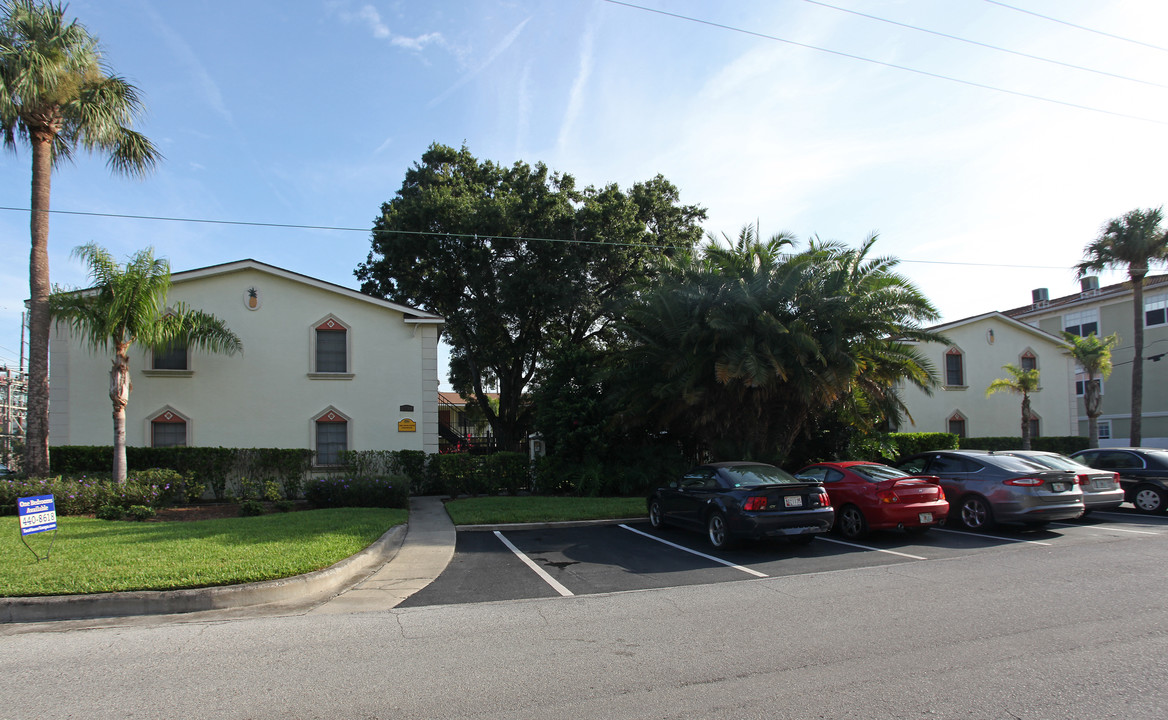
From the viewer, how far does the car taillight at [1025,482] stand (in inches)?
438

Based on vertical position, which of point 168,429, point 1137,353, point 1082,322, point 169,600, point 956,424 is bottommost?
point 169,600

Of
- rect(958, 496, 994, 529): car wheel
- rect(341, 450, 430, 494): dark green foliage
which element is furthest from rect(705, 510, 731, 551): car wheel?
rect(341, 450, 430, 494): dark green foliage

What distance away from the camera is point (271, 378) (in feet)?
62.6

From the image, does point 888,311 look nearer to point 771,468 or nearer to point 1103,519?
point 1103,519

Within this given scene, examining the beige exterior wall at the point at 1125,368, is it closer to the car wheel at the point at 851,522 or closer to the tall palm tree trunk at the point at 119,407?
the car wheel at the point at 851,522

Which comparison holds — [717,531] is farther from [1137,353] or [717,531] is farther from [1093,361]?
[1137,353]

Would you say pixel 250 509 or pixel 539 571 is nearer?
pixel 539 571

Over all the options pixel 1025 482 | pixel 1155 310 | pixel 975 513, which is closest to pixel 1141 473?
pixel 1025 482

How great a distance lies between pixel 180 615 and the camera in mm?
6883

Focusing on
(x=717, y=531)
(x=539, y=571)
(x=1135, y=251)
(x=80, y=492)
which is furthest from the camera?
(x=1135, y=251)

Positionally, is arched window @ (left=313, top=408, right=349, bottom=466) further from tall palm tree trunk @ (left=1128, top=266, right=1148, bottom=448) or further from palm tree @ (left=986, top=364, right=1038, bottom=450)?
tall palm tree trunk @ (left=1128, top=266, right=1148, bottom=448)

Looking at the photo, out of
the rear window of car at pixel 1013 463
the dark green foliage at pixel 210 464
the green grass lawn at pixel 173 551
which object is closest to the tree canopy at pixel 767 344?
the rear window of car at pixel 1013 463

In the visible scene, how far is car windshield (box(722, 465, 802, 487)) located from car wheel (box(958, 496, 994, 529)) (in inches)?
146

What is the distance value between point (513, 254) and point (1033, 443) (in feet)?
76.8
